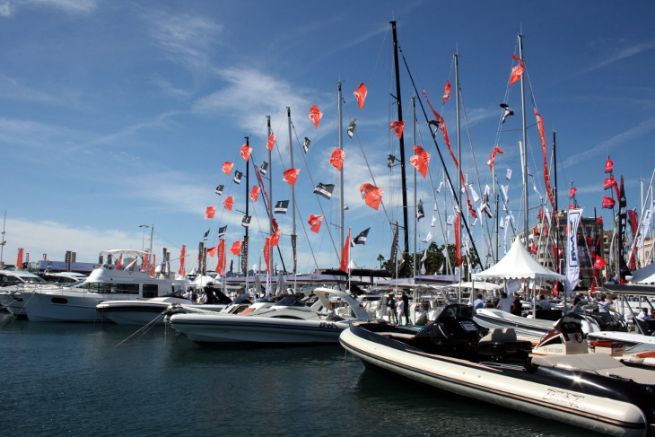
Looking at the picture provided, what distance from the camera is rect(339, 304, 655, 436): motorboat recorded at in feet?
28.6

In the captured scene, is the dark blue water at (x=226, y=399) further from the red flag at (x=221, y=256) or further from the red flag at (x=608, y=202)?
the red flag at (x=608, y=202)

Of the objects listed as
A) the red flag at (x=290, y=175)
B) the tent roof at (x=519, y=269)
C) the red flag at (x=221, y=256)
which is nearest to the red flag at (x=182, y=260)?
the red flag at (x=221, y=256)

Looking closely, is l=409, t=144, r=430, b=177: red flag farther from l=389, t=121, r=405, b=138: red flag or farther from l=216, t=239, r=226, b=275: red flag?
l=216, t=239, r=226, b=275: red flag

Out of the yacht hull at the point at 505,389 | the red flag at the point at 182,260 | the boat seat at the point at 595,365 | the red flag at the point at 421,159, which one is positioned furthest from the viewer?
the red flag at the point at 182,260

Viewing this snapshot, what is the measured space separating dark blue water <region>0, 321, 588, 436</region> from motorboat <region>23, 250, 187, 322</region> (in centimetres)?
1237

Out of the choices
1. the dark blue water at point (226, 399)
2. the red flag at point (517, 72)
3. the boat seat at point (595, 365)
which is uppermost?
the red flag at point (517, 72)

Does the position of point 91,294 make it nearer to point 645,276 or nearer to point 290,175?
point 290,175

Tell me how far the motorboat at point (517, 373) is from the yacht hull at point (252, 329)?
5.21m

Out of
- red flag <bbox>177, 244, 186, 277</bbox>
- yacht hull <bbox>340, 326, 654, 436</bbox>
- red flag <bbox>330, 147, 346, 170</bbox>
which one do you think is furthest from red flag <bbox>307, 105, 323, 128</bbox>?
red flag <bbox>177, 244, 186, 277</bbox>

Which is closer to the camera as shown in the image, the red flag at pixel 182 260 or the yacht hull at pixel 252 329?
the yacht hull at pixel 252 329

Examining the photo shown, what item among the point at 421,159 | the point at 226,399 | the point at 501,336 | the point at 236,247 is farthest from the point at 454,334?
the point at 236,247

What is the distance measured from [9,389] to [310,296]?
14.8 m

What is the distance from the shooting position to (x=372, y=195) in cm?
2506

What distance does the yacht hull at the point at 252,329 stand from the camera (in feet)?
66.4
